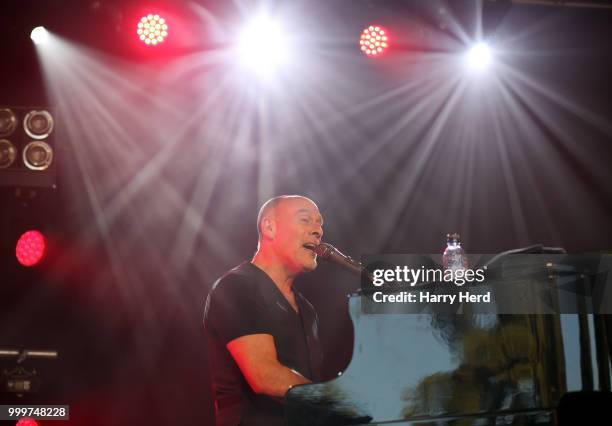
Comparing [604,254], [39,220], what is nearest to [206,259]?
[39,220]

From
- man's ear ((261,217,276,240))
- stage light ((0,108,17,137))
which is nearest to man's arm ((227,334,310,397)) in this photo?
man's ear ((261,217,276,240))

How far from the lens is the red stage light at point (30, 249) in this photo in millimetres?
3816

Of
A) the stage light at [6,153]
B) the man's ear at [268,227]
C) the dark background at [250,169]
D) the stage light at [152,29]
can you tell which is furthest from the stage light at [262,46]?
the stage light at [6,153]

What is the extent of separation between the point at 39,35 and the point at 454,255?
264 cm

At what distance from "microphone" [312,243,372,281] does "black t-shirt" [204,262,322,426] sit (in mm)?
291

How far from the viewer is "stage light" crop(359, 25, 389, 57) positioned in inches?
155

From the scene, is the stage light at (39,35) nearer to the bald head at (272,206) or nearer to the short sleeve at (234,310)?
the bald head at (272,206)

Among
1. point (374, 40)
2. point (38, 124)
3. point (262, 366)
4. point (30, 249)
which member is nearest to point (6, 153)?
point (38, 124)

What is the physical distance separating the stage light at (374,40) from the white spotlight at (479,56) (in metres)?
0.56

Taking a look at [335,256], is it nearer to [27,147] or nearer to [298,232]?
[298,232]

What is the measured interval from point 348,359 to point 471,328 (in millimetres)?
474

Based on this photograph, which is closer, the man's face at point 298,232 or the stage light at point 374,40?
the man's face at point 298,232

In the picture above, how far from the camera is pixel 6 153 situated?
3.73 metres

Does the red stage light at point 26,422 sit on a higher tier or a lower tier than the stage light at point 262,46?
lower
